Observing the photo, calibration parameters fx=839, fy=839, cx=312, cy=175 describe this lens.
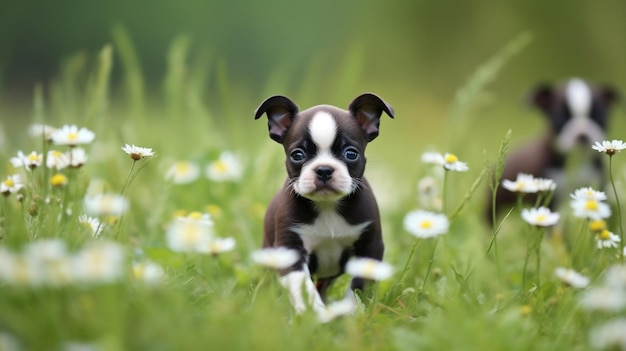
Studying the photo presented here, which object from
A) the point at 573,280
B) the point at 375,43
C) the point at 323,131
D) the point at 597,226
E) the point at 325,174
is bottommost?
the point at 573,280

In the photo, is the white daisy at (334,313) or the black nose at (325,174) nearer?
the white daisy at (334,313)

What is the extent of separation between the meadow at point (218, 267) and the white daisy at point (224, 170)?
0.01 m

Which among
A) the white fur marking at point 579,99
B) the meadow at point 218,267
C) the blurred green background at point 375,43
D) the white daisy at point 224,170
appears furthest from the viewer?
the blurred green background at point 375,43

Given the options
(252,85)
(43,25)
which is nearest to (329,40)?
(252,85)

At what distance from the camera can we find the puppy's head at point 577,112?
4895 mm

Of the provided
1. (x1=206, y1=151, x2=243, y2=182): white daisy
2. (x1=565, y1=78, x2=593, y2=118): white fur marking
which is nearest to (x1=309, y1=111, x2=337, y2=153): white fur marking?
(x1=206, y1=151, x2=243, y2=182): white daisy

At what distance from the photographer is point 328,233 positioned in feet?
8.88

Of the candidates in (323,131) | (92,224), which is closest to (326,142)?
(323,131)

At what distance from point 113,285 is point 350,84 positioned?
3.06 metres

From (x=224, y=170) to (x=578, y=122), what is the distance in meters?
2.21

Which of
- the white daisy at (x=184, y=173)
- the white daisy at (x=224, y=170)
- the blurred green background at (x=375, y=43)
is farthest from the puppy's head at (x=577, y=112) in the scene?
the blurred green background at (x=375, y=43)

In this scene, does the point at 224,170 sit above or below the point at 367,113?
below

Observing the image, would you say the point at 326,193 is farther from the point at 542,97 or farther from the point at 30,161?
the point at 542,97

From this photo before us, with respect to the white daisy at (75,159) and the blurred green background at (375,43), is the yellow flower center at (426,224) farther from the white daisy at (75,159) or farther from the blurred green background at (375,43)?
the blurred green background at (375,43)
